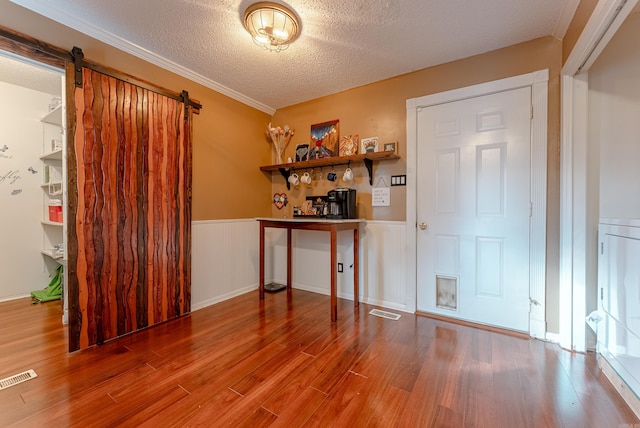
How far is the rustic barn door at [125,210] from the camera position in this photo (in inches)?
73.5

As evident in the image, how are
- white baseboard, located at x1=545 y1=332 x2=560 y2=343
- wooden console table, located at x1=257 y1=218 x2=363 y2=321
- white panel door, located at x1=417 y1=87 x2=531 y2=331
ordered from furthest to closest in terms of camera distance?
wooden console table, located at x1=257 y1=218 x2=363 y2=321 → white panel door, located at x1=417 y1=87 x2=531 y2=331 → white baseboard, located at x1=545 y1=332 x2=560 y2=343

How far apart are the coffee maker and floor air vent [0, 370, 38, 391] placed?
2.39m

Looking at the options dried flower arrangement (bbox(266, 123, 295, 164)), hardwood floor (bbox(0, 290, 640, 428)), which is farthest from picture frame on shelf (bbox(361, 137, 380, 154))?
hardwood floor (bbox(0, 290, 640, 428))

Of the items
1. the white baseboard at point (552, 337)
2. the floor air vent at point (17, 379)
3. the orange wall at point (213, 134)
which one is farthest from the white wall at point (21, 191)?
the white baseboard at point (552, 337)

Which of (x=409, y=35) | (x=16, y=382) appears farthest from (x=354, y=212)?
(x=16, y=382)

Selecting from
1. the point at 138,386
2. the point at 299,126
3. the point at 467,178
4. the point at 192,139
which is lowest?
the point at 138,386

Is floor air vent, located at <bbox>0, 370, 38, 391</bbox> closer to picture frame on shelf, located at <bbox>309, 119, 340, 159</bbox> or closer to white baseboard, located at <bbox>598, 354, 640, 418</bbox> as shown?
picture frame on shelf, located at <bbox>309, 119, 340, 159</bbox>

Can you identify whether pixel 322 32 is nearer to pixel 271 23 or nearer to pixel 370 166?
pixel 271 23

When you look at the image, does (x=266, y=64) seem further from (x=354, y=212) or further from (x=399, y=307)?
(x=399, y=307)

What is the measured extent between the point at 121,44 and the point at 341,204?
2319 mm

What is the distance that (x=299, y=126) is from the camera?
3.32 meters

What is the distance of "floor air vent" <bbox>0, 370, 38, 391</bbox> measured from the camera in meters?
1.48

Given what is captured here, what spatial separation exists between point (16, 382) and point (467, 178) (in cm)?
344

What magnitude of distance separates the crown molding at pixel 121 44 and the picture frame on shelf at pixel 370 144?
1560mm
